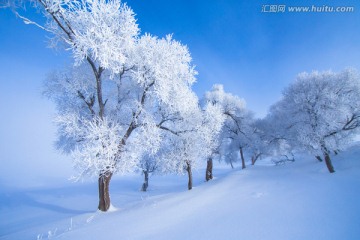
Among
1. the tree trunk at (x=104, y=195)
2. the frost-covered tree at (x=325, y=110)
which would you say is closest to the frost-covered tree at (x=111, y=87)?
the tree trunk at (x=104, y=195)

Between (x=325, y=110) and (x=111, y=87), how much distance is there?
1555cm

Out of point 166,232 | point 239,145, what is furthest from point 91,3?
point 239,145

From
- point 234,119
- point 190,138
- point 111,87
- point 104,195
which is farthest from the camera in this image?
point 234,119

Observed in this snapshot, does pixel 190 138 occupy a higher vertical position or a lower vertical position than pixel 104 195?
higher

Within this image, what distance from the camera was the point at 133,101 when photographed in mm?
12258

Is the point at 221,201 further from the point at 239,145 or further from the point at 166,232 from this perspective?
the point at 239,145

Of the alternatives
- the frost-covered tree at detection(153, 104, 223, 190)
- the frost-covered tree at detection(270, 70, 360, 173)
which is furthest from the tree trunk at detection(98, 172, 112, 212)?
the frost-covered tree at detection(270, 70, 360, 173)

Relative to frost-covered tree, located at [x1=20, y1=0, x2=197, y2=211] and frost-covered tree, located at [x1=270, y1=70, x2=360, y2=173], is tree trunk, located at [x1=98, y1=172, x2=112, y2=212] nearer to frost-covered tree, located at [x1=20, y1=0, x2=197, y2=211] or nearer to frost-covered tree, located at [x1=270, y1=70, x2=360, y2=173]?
frost-covered tree, located at [x1=20, y1=0, x2=197, y2=211]

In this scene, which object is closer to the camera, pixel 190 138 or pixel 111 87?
pixel 111 87

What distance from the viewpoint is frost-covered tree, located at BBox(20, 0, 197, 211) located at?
31.9 ft

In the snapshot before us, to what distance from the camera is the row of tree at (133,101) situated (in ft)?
32.4

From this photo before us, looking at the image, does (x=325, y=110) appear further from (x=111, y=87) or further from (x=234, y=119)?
(x=111, y=87)

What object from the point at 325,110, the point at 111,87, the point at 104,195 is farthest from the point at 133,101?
the point at 325,110

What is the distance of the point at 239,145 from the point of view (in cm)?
2888
